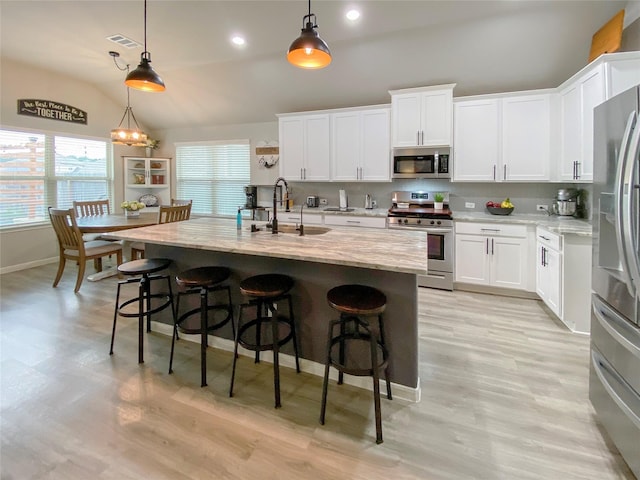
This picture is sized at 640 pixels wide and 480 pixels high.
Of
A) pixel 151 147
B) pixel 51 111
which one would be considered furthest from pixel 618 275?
pixel 151 147

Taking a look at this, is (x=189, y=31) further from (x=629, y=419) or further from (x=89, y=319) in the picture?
(x=629, y=419)

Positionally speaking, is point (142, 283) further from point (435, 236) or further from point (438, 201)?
point (438, 201)

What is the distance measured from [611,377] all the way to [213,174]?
6.48 meters

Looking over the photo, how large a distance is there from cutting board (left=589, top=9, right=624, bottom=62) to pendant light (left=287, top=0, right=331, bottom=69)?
2.82 meters

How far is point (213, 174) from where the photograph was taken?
657cm

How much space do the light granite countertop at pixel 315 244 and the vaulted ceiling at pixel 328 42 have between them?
2419 mm

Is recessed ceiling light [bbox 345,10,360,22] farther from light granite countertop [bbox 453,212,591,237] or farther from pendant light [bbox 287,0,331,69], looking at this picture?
light granite countertop [bbox 453,212,591,237]

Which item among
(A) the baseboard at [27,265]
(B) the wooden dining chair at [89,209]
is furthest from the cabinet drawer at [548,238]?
(A) the baseboard at [27,265]

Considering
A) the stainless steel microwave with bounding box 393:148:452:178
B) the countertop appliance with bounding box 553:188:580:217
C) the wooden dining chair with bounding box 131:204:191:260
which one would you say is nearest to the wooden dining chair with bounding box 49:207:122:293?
the wooden dining chair with bounding box 131:204:191:260

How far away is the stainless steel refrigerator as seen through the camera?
1.41 meters

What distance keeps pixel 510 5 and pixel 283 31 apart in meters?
2.37

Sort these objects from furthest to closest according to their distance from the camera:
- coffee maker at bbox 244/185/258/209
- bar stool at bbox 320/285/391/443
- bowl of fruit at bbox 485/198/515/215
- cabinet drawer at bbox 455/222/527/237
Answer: coffee maker at bbox 244/185/258/209 < bowl of fruit at bbox 485/198/515/215 < cabinet drawer at bbox 455/222/527/237 < bar stool at bbox 320/285/391/443

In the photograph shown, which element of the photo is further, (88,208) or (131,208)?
(88,208)

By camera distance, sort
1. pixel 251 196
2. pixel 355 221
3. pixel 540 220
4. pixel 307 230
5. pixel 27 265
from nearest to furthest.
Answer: pixel 307 230
pixel 540 220
pixel 355 221
pixel 27 265
pixel 251 196
